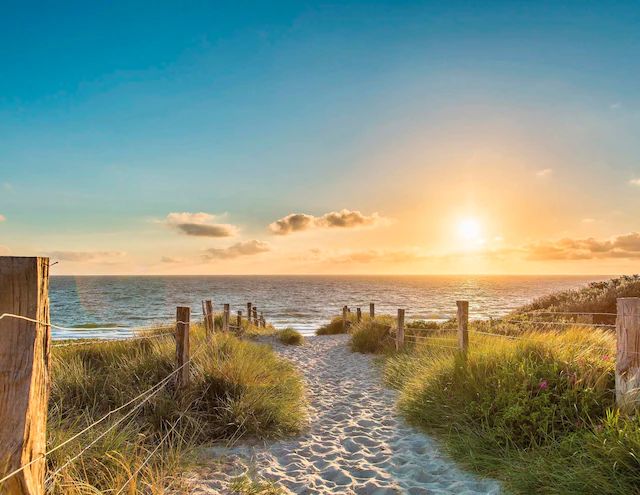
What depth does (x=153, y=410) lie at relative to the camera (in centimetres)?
Result: 505

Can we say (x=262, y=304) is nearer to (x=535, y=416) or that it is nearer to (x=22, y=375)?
(x=535, y=416)

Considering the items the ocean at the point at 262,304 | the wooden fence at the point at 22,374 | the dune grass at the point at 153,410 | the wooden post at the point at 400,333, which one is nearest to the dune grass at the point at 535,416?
the dune grass at the point at 153,410

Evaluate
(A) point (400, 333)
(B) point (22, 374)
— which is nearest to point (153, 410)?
(B) point (22, 374)

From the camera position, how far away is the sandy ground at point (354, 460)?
13.5 ft

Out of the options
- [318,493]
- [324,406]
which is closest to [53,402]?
[318,493]

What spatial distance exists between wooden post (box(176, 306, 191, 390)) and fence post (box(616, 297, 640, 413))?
16.9 feet

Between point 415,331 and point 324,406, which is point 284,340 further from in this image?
→ point 324,406

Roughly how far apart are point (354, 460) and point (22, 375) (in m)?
3.95

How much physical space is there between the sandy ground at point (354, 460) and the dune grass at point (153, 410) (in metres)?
0.36

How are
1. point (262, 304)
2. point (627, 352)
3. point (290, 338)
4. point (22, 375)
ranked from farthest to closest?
point (262, 304), point (290, 338), point (627, 352), point (22, 375)

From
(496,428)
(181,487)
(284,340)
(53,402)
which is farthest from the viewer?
(284,340)

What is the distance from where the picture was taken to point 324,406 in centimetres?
724

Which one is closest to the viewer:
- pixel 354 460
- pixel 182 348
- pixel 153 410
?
pixel 354 460

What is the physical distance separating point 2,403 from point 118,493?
156cm
